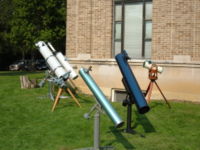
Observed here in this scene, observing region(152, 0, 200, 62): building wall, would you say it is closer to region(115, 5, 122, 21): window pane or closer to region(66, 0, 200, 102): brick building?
region(66, 0, 200, 102): brick building

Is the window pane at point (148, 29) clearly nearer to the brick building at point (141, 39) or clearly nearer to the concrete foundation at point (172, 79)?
the brick building at point (141, 39)

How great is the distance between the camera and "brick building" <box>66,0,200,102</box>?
13977 mm

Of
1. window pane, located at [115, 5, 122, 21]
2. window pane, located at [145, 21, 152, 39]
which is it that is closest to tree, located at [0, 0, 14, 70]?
window pane, located at [115, 5, 122, 21]

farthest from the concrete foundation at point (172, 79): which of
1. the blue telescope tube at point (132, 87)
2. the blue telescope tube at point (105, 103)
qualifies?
the blue telescope tube at point (105, 103)

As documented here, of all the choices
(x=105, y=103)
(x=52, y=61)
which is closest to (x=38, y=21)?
(x=52, y=61)

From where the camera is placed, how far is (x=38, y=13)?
143 ft

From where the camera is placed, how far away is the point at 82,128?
33.7 ft

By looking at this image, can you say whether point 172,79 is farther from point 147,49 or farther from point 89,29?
point 89,29

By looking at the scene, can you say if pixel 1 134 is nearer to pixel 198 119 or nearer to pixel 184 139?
pixel 184 139

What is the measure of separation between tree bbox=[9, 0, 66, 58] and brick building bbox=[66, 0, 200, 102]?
84.0ft

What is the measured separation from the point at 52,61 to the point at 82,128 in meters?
4.08

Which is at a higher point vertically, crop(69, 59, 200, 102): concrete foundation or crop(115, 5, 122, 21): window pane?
crop(115, 5, 122, 21): window pane

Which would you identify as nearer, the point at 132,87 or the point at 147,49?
the point at 132,87

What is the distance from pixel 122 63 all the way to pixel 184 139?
2.45 meters
